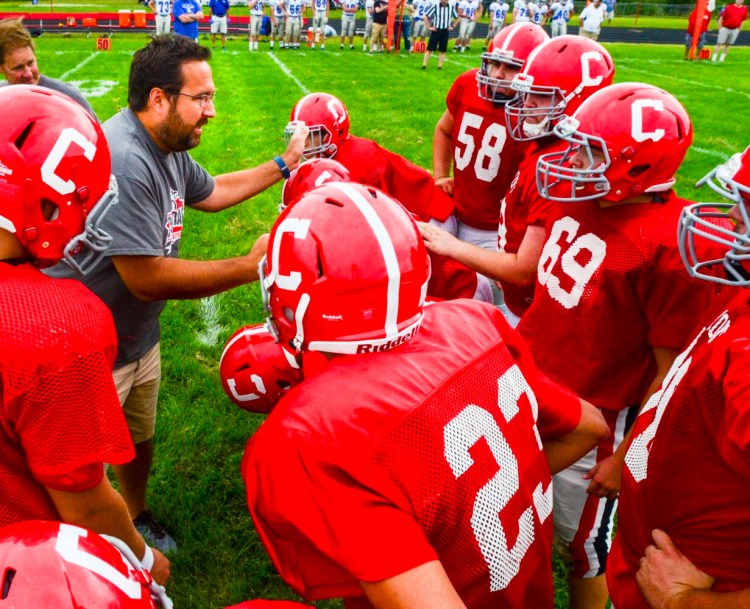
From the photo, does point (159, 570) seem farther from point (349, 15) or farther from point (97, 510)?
point (349, 15)

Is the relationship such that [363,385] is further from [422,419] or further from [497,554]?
[497,554]

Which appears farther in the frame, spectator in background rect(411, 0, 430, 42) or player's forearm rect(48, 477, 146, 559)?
spectator in background rect(411, 0, 430, 42)

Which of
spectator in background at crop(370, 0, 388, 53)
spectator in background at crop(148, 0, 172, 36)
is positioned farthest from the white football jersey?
spectator in background at crop(148, 0, 172, 36)

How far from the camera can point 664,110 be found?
254 cm

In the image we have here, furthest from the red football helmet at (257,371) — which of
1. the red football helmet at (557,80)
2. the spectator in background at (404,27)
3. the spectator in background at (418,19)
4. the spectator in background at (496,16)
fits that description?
the spectator in background at (496,16)

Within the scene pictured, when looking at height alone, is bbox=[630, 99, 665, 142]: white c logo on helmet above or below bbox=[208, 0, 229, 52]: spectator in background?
below

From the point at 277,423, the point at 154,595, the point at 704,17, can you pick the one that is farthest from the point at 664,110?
the point at 704,17

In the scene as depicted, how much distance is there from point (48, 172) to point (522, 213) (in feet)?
7.22

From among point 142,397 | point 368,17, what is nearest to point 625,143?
point 142,397

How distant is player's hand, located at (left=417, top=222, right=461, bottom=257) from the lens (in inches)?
120

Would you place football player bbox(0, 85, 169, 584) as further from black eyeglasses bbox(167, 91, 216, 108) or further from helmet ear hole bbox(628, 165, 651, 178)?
helmet ear hole bbox(628, 165, 651, 178)

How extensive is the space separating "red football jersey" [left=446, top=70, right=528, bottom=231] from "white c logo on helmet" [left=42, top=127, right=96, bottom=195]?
2804 mm

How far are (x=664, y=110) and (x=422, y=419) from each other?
5.94 ft

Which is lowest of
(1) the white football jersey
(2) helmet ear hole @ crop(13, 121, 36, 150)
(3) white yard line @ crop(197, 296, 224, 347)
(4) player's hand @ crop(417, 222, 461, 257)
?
(3) white yard line @ crop(197, 296, 224, 347)
